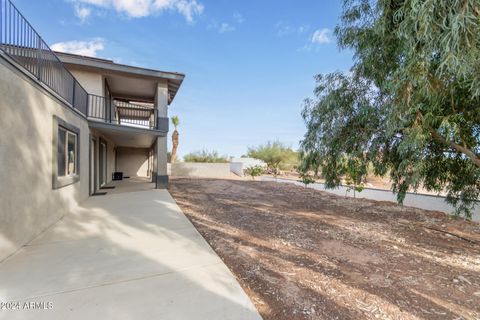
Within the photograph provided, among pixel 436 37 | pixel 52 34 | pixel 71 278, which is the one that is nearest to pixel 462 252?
pixel 436 37

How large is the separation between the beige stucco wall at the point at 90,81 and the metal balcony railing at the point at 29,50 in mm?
4073

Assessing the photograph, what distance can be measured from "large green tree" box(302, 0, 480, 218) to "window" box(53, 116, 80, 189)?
6117 mm

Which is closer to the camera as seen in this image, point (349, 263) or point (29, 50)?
point (349, 263)

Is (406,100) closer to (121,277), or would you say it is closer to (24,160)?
(121,277)

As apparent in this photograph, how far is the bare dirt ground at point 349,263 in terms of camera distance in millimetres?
2393

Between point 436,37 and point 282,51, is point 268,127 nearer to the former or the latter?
point 282,51

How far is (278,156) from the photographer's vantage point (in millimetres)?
29562

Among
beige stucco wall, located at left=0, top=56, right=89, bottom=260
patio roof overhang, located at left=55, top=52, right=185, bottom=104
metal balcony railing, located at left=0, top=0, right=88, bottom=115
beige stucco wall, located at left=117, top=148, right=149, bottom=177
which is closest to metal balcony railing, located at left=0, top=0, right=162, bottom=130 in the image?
metal balcony railing, located at left=0, top=0, right=88, bottom=115

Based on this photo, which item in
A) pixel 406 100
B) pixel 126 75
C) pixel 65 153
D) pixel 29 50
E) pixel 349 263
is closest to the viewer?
pixel 349 263

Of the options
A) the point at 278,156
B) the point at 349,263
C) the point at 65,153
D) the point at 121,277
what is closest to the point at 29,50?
the point at 65,153

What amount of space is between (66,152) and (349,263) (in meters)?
6.62

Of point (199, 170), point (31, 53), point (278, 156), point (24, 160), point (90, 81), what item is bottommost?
point (199, 170)

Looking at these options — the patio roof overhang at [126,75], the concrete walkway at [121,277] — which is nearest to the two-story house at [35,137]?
the concrete walkway at [121,277]

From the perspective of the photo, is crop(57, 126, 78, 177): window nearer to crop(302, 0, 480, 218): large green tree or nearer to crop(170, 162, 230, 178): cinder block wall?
crop(302, 0, 480, 218): large green tree
